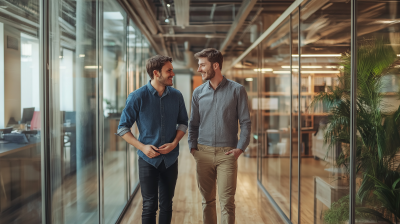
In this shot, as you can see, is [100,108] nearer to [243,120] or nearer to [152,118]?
[152,118]


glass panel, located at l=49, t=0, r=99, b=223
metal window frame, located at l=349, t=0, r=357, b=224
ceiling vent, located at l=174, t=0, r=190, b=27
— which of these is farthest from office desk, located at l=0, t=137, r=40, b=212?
ceiling vent, located at l=174, t=0, r=190, b=27

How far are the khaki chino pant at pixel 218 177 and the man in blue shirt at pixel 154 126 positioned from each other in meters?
0.29

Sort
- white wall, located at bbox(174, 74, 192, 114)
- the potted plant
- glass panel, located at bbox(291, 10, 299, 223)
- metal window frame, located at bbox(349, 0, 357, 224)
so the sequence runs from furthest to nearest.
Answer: white wall, located at bbox(174, 74, 192, 114) < glass panel, located at bbox(291, 10, 299, 223) < metal window frame, located at bbox(349, 0, 357, 224) < the potted plant

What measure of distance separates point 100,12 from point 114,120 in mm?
1448

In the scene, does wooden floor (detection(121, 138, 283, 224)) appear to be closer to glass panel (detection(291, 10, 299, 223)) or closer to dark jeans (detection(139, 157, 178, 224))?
glass panel (detection(291, 10, 299, 223))

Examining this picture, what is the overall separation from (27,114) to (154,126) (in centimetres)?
87

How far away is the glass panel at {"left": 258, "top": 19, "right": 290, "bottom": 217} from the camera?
4.26 metres

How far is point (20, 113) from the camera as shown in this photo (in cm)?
172

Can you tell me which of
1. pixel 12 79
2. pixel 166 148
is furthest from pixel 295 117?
pixel 12 79

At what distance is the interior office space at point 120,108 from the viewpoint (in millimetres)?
1764

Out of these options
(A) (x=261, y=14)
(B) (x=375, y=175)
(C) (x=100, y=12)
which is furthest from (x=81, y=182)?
(A) (x=261, y=14)

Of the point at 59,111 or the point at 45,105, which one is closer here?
the point at 45,105

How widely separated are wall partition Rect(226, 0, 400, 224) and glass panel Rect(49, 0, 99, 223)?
193 centimetres

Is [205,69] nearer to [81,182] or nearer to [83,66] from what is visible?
[83,66]
